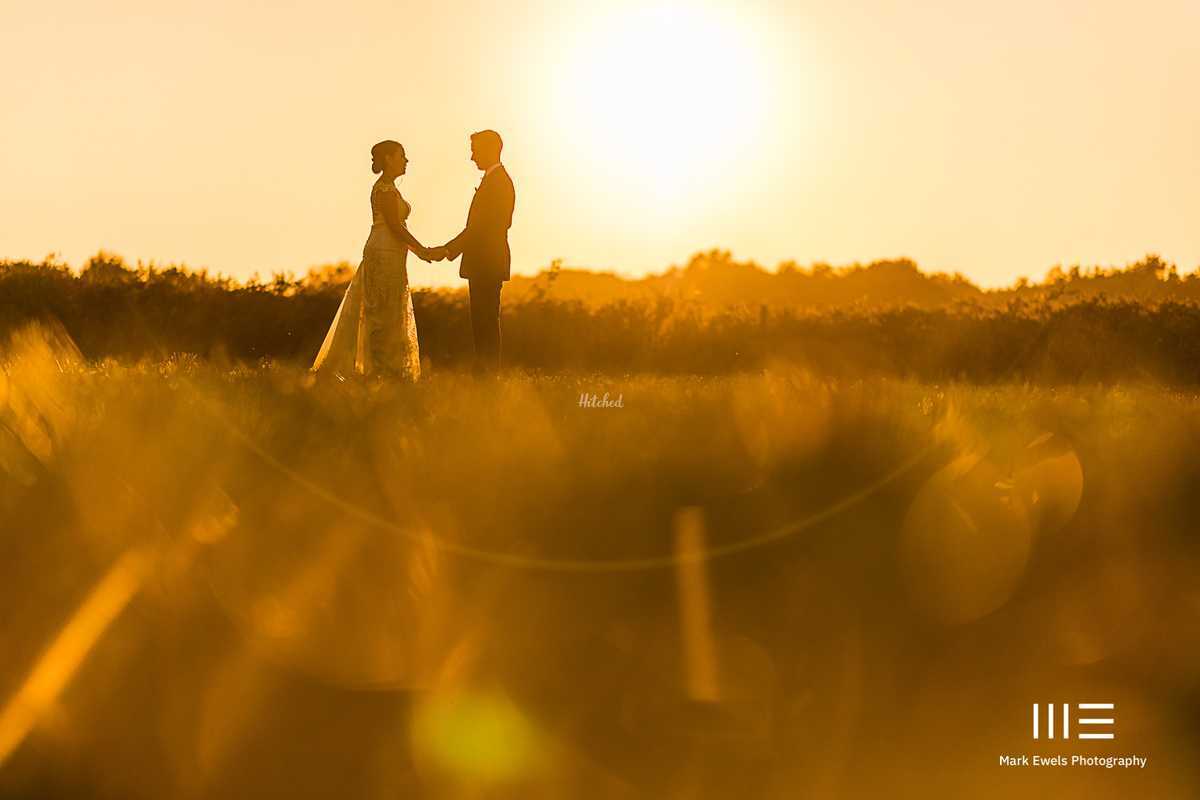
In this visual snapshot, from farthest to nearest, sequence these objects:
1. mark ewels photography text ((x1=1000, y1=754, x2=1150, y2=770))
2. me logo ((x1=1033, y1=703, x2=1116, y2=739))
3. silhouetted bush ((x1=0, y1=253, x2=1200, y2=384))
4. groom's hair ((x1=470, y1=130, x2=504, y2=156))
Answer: silhouetted bush ((x1=0, y1=253, x2=1200, y2=384)), groom's hair ((x1=470, y1=130, x2=504, y2=156)), me logo ((x1=1033, y1=703, x2=1116, y2=739)), mark ewels photography text ((x1=1000, y1=754, x2=1150, y2=770))

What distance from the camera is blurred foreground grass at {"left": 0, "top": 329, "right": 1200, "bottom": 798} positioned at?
183 inches

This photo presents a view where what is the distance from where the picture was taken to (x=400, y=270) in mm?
14516

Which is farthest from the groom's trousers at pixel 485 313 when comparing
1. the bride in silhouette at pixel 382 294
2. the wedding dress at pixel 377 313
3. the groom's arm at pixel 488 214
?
the wedding dress at pixel 377 313

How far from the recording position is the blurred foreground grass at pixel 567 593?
4.65m

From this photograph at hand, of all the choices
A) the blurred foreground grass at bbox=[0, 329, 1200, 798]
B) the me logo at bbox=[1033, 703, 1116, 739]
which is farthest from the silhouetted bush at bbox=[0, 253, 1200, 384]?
the me logo at bbox=[1033, 703, 1116, 739]

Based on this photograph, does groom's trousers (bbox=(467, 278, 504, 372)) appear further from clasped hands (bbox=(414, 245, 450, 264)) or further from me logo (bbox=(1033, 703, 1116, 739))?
me logo (bbox=(1033, 703, 1116, 739))

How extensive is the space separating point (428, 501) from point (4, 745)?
66.6 inches

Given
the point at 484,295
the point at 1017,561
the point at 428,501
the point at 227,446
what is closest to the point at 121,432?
the point at 227,446

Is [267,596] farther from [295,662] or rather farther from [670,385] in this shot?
[670,385]

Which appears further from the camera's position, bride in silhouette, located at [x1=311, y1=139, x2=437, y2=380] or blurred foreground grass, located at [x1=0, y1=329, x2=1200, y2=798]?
bride in silhouette, located at [x1=311, y1=139, x2=437, y2=380]

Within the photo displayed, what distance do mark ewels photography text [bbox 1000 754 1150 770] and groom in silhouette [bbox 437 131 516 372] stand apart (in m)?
8.76

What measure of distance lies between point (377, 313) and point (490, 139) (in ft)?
7.91

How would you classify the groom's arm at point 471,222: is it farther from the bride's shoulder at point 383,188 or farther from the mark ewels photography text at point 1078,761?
the mark ewels photography text at point 1078,761

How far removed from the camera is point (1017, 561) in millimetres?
5609
